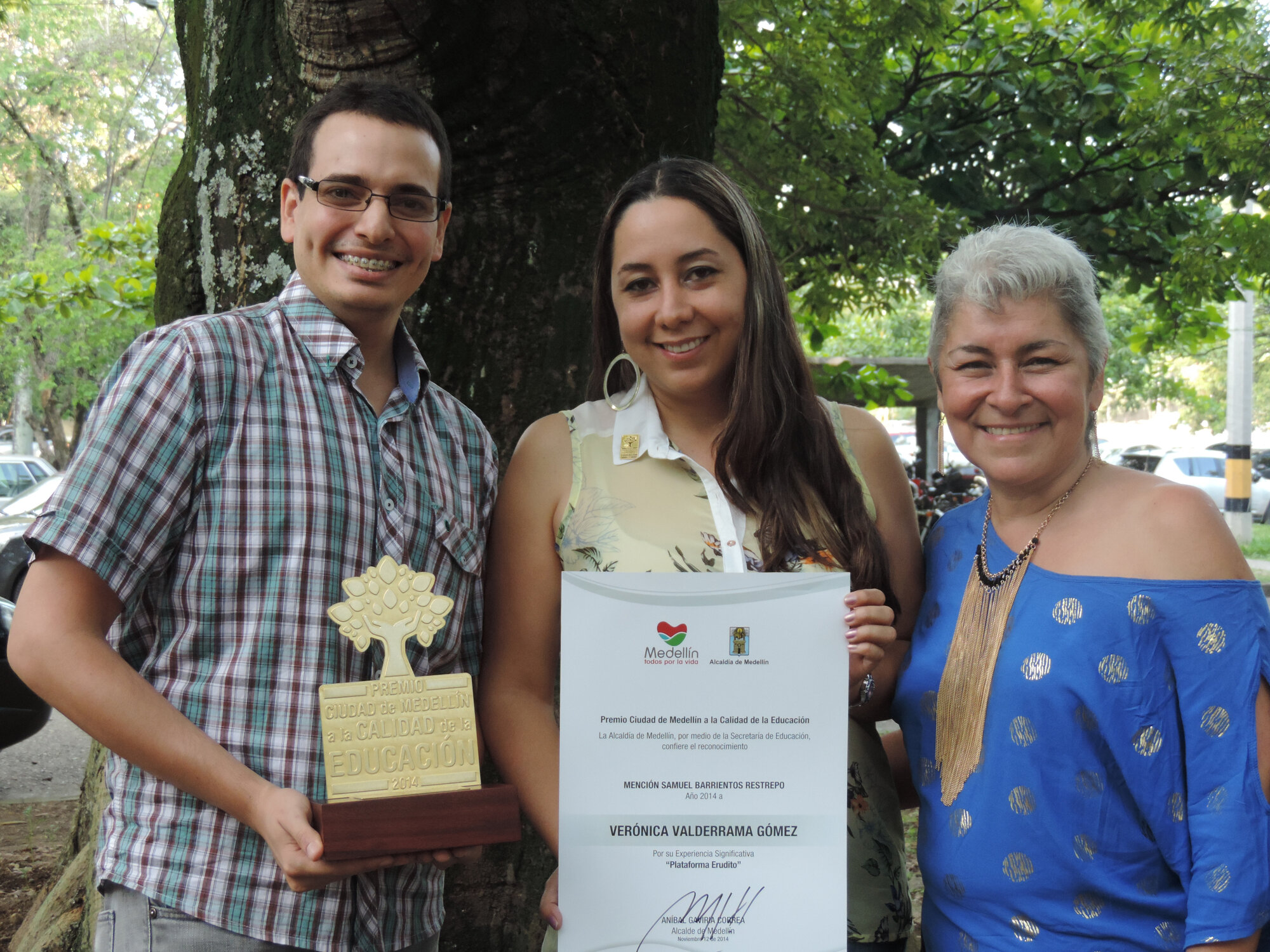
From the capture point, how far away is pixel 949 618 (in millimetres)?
2162

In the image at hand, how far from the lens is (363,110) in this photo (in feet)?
6.87

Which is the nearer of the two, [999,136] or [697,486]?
[697,486]

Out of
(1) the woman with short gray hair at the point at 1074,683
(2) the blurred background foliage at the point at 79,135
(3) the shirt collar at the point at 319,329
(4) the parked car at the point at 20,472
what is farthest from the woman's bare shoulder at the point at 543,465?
(4) the parked car at the point at 20,472

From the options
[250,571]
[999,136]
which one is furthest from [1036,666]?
[999,136]

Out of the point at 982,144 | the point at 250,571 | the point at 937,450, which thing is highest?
the point at 982,144

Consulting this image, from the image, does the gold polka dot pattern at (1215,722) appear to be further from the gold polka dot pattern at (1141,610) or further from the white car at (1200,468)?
the white car at (1200,468)

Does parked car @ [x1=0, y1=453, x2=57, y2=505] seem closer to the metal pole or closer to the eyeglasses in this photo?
the eyeglasses

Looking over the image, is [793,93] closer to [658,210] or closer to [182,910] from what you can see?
[658,210]

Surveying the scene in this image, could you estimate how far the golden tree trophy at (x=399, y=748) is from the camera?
1.69m

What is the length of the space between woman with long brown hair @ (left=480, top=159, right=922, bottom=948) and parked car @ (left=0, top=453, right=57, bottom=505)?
20.7 m

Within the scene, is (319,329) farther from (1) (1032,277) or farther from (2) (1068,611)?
(2) (1068,611)

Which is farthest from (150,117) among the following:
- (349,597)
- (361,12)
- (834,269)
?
(349,597)

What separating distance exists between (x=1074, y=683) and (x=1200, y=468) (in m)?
27.4

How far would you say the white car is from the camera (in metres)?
24.9
